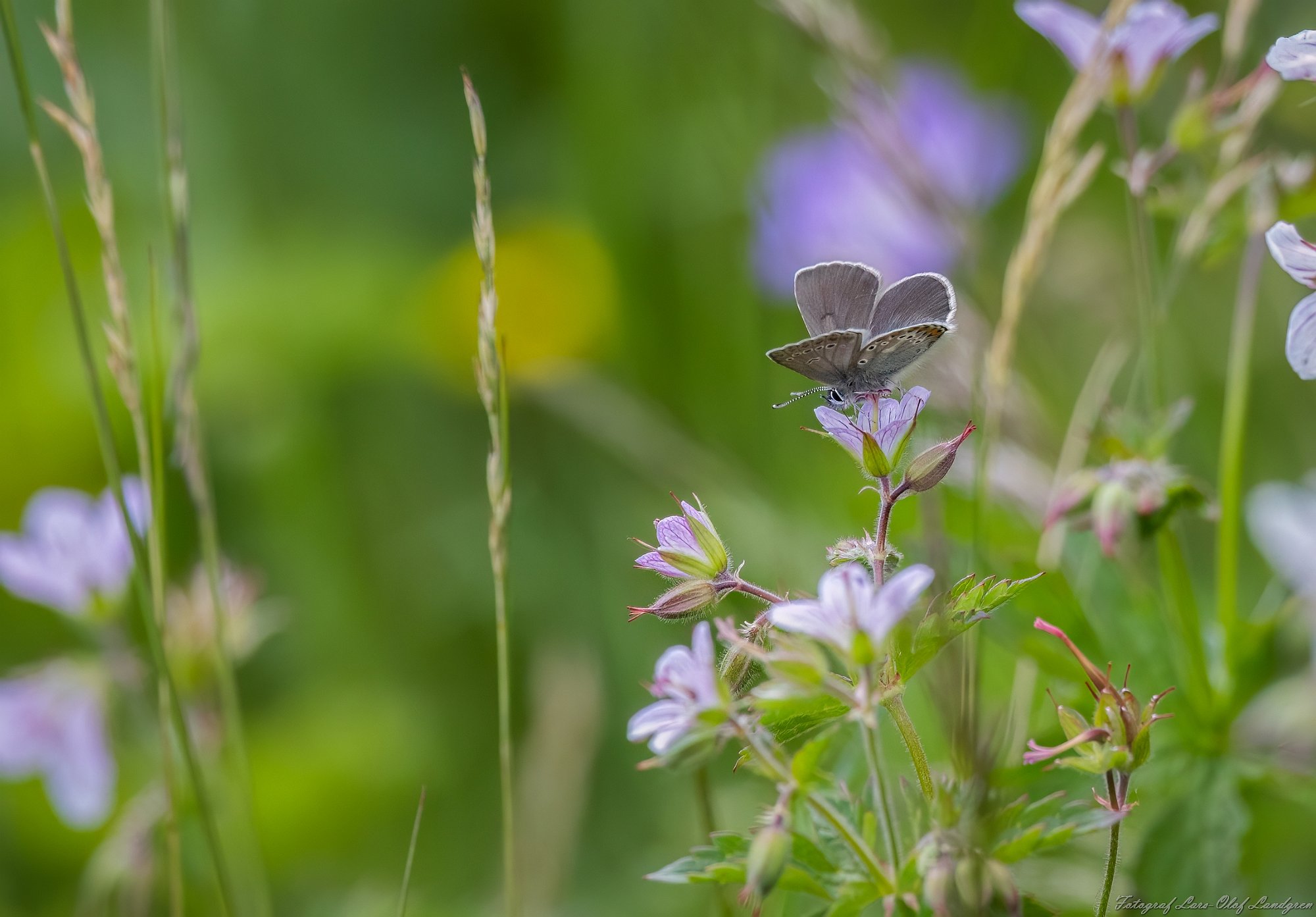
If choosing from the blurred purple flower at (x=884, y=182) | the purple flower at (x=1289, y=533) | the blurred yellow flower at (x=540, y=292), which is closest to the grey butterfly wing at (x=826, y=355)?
the purple flower at (x=1289, y=533)

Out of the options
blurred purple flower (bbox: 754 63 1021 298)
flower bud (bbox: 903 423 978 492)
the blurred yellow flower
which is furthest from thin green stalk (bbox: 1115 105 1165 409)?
the blurred yellow flower

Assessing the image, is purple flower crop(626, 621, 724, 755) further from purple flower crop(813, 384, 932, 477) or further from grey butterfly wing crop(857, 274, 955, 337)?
grey butterfly wing crop(857, 274, 955, 337)

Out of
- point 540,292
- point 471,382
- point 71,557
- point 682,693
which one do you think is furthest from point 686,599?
point 540,292

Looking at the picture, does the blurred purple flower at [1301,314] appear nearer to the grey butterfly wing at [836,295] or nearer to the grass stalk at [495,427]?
the grey butterfly wing at [836,295]

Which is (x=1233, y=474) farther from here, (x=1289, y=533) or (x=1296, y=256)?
(x=1296, y=256)

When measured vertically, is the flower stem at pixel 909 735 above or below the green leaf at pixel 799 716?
below
